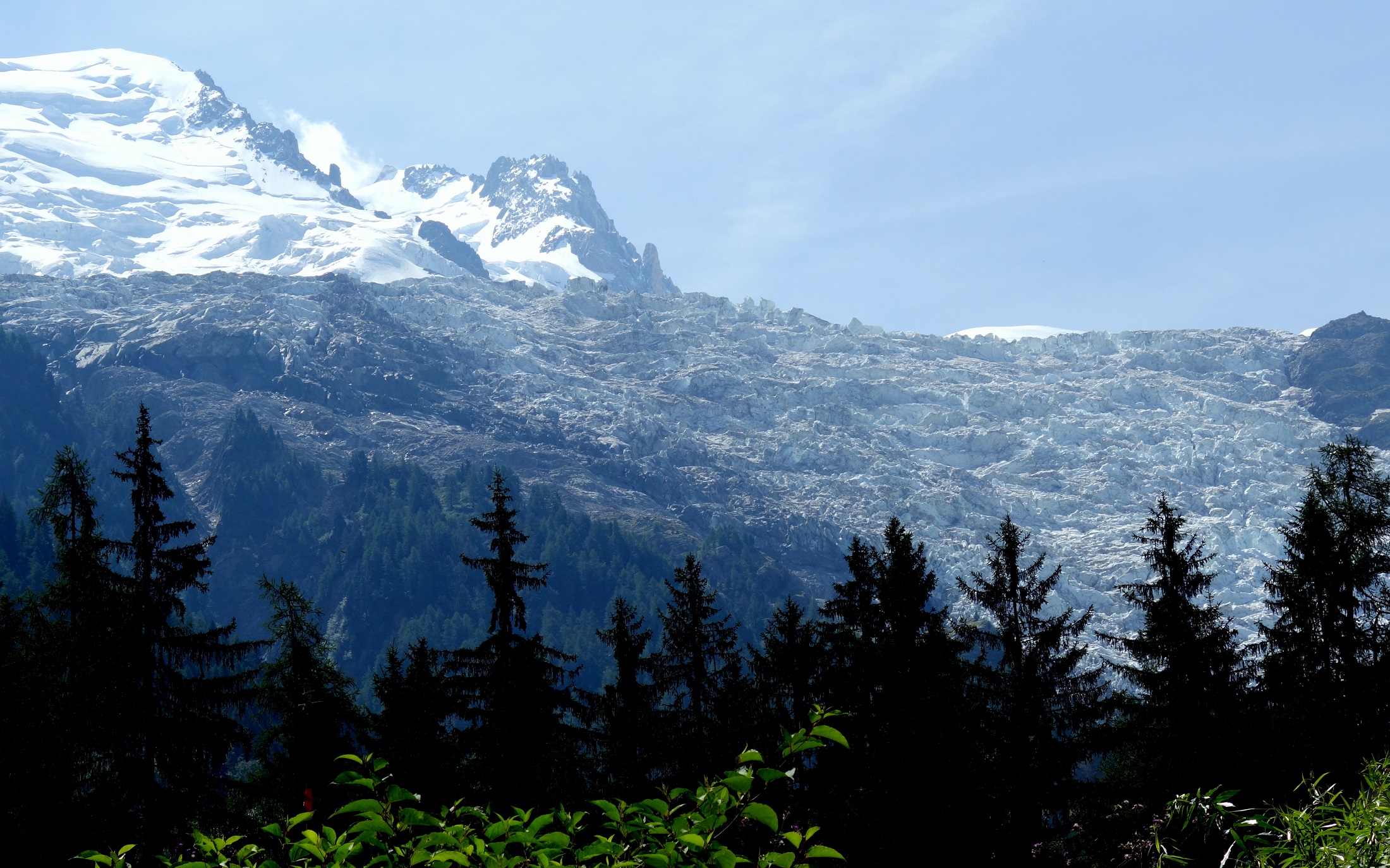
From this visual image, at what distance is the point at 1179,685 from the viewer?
25578 mm

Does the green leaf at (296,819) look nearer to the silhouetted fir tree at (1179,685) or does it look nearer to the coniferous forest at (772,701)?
the coniferous forest at (772,701)

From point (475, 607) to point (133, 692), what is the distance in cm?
17727

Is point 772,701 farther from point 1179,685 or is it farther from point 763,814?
point 763,814

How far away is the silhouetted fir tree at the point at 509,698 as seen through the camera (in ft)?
90.2

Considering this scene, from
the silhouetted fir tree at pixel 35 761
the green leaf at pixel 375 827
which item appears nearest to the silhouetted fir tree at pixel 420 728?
the silhouetted fir tree at pixel 35 761

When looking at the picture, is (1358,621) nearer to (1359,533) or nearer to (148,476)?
(1359,533)

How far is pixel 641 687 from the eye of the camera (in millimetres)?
35281

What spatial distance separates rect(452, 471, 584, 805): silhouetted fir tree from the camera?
2750cm

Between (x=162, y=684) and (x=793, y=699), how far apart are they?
1714 cm

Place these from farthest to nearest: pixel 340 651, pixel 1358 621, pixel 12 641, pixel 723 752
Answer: pixel 340 651, pixel 1358 621, pixel 12 641, pixel 723 752

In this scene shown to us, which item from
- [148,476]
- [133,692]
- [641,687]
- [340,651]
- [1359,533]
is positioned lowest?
[340,651]

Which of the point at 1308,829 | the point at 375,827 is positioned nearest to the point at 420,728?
the point at 375,827

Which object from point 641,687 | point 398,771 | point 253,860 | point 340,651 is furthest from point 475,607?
point 253,860

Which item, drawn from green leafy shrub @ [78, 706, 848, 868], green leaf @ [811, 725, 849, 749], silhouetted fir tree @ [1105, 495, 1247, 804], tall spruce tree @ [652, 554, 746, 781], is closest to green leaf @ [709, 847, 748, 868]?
green leafy shrub @ [78, 706, 848, 868]
